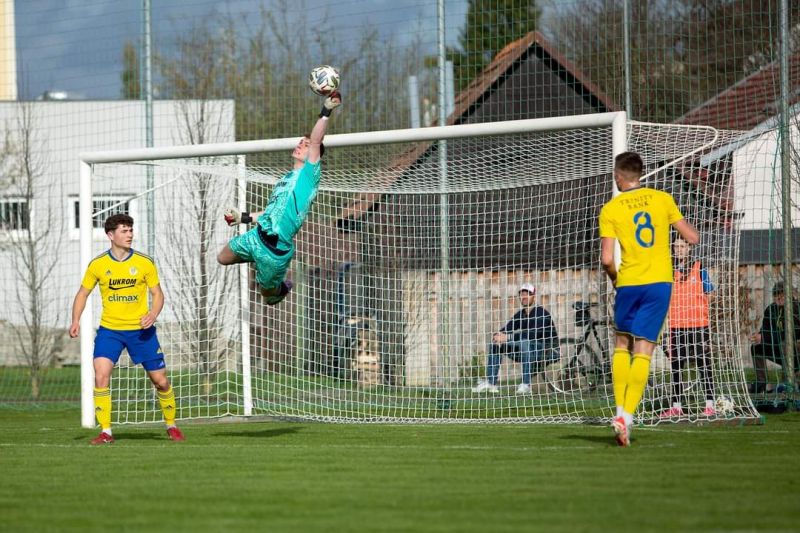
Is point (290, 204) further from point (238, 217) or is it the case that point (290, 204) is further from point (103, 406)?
point (103, 406)

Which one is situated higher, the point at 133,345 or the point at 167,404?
the point at 133,345

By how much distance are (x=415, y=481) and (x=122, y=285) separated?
173 inches

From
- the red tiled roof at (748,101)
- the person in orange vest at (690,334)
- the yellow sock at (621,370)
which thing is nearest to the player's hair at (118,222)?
the yellow sock at (621,370)

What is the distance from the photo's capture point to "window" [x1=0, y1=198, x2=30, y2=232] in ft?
60.8

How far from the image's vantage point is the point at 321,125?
9.41m

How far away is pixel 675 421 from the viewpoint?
419 inches

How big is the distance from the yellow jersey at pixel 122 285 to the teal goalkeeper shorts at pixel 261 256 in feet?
3.32

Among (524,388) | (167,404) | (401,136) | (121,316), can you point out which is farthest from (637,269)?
(121,316)

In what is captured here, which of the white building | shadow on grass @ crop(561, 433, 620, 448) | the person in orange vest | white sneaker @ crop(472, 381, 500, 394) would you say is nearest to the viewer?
shadow on grass @ crop(561, 433, 620, 448)

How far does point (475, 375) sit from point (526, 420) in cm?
174

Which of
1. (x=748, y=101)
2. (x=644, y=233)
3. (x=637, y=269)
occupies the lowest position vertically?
(x=637, y=269)

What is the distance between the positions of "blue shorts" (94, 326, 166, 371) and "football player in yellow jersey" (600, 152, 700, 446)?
171 inches

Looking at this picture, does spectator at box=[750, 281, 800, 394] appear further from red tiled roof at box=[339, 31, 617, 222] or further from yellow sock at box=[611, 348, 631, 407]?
yellow sock at box=[611, 348, 631, 407]

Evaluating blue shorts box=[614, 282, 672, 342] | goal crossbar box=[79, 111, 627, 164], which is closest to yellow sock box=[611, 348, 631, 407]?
blue shorts box=[614, 282, 672, 342]
